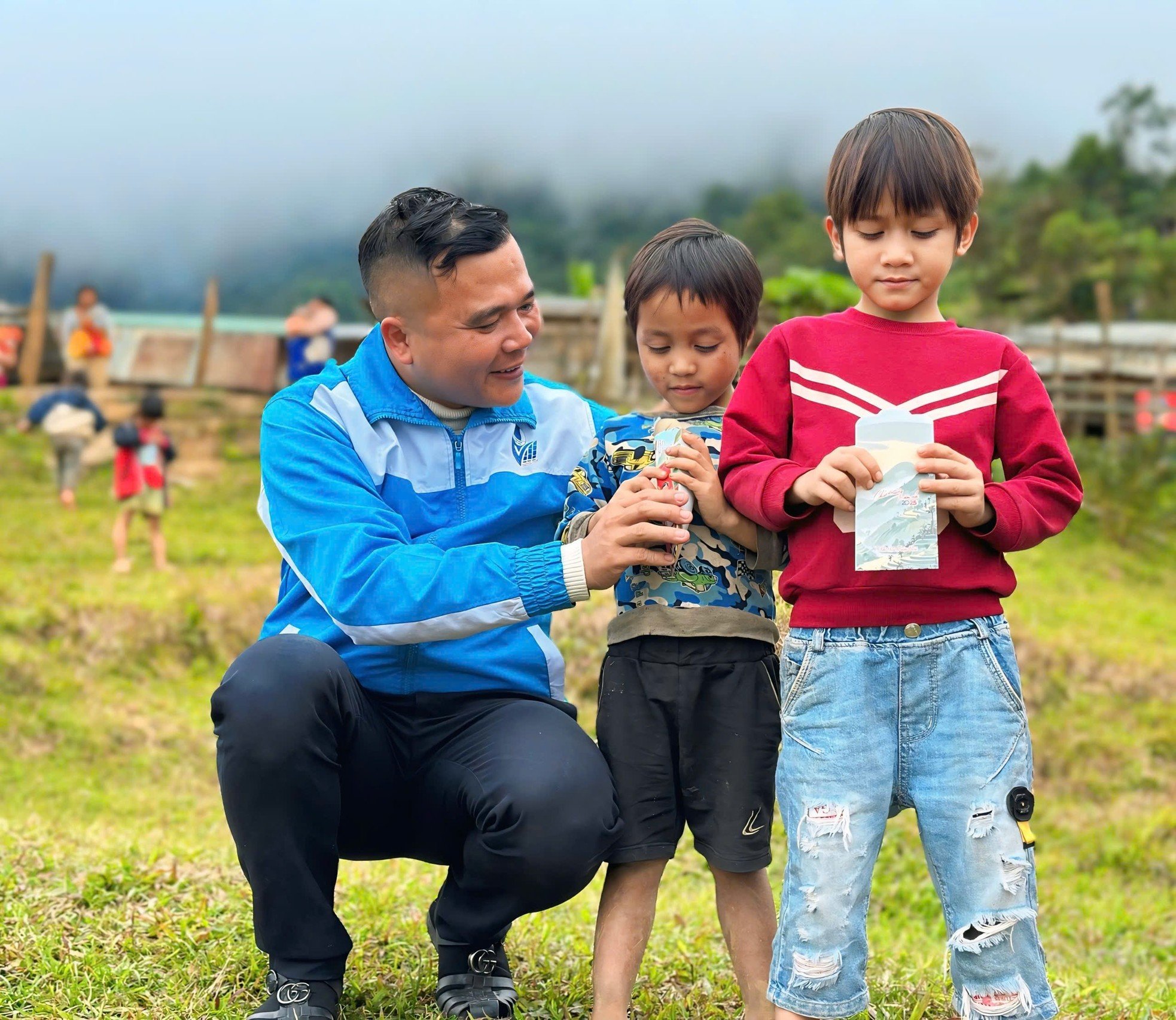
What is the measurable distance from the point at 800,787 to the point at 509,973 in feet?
3.19

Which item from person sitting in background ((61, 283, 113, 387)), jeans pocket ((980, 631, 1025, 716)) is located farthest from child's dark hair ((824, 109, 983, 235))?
person sitting in background ((61, 283, 113, 387))

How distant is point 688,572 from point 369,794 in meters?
0.83

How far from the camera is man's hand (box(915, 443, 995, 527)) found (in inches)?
84.6

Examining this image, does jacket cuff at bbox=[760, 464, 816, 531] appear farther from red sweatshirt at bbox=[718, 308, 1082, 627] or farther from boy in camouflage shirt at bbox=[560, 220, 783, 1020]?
boy in camouflage shirt at bbox=[560, 220, 783, 1020]

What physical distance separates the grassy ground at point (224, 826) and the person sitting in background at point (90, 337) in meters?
3.15

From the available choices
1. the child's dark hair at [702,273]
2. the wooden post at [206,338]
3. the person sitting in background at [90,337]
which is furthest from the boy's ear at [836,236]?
the wooden post at [206,338]

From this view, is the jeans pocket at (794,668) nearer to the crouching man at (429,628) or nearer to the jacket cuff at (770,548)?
the jacket cuff at (770,548)

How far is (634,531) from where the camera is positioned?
7.82 ft

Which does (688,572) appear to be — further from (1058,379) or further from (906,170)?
(1058,379)

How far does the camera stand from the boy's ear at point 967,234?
2.30 m

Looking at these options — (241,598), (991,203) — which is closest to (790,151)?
(991,203)

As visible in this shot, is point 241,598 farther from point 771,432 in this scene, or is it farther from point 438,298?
point 771,432

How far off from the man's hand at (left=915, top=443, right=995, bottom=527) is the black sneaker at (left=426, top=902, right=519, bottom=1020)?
4.60ft

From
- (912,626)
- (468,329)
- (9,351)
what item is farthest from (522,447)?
(9,351)
